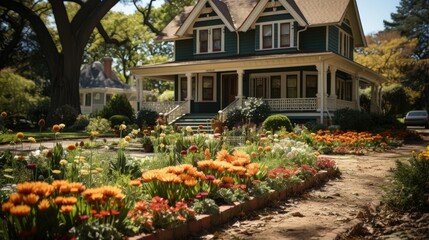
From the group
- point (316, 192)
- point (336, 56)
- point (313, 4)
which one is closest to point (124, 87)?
point (313, 4)

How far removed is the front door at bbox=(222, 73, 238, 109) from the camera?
29.9 metres

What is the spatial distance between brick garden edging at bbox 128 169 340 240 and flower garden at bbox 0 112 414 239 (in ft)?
0.20

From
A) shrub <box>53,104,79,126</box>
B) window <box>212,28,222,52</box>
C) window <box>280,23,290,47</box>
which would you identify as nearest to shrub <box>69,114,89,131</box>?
shrub <box>53,104,79,126</box>

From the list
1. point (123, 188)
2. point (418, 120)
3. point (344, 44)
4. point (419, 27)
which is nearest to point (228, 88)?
point (344, 44)

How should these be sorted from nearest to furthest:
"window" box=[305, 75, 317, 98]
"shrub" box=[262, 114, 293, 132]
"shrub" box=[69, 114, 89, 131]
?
1. "shrub" box=[262, 114, 293, 132]
2. "shrub" box=[69, 114, 89, 131]
3. "window" box=[305, 75, 317, 98]

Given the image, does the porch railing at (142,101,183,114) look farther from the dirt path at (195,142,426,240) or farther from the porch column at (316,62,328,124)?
the dirt path at (195,142,426,240)

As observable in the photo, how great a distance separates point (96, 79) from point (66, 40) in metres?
19.1

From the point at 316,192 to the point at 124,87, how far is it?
44.4 m

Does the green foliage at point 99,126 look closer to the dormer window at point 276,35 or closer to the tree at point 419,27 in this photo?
the dormer window at point 276,35

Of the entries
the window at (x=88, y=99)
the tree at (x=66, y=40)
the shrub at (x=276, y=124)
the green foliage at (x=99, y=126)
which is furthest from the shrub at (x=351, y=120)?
the window at (x=88, y=99)

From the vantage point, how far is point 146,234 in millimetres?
4051

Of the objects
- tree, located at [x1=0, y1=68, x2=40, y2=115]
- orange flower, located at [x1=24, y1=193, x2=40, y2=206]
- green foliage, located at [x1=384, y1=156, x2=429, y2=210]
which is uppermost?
tree, located at [x1=0, y1=68, x2=40, y2=115]

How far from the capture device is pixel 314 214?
19.8ft

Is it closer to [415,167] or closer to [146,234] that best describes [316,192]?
[415,167]
